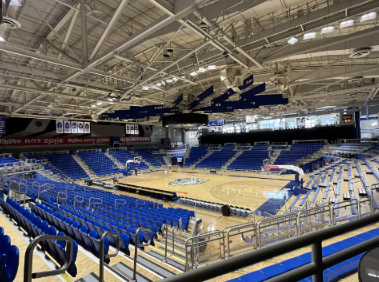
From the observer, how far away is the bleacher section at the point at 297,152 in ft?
89.2

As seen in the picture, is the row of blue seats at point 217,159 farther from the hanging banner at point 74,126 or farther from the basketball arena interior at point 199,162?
the hanging banner at point 74,126

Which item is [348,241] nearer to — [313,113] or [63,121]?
[63,121]

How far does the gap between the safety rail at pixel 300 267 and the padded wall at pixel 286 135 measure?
32.6 m

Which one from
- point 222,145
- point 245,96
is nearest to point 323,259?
point 245,96

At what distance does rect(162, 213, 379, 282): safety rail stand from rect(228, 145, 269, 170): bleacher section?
27619mm

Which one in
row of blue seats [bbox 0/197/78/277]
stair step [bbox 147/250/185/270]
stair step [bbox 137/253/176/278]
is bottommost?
stair step [bbox 147/250/185/270]

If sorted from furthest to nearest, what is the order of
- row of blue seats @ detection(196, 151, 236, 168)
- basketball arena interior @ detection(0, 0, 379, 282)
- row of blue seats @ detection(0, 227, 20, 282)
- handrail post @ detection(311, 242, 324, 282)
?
row of blue seats @ detection(196, 151, 236, 168) → basketball arena interior @ detection(0, 0, 379, 282) → row of blue seats @ detection(0, 227, 20, 282) → handrail post @ detection(311, 242, 324, 282)

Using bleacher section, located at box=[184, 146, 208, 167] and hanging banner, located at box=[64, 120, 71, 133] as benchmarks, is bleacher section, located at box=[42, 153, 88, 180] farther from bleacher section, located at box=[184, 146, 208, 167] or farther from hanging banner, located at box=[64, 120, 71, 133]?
bleacher section, located at box=[184, 146, 208, 167]

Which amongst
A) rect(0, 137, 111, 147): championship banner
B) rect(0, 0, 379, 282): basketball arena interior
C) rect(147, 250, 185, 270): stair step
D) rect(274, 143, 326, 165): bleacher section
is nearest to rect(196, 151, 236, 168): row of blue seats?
rect(0, 0, 379, 282): basketball arena interior

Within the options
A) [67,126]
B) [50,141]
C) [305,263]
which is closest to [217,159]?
[67,126]

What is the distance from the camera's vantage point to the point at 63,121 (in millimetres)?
26562

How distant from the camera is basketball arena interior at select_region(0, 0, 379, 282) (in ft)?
11.6

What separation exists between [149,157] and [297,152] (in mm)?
21971

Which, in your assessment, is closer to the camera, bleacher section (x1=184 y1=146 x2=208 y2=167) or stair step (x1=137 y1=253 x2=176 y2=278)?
stair step (x1=137 y1=253 x2=176 y2=278)
